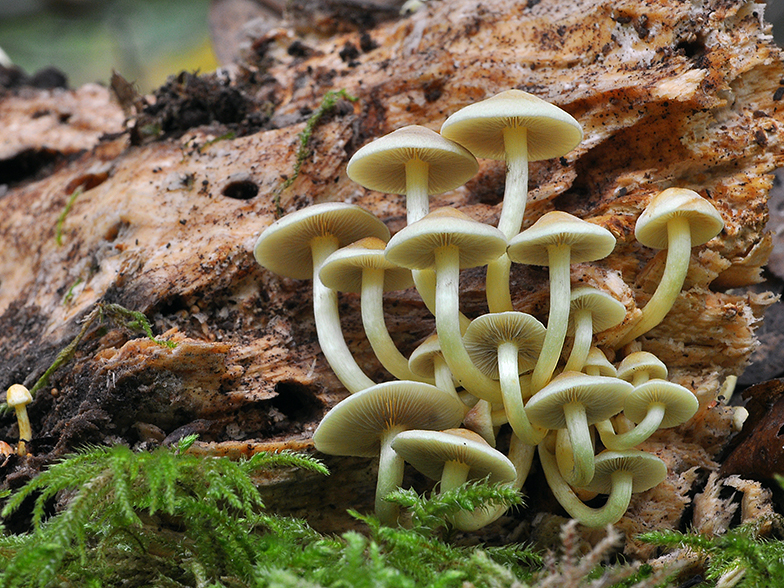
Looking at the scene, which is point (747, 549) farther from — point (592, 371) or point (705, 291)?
point (705, 291)

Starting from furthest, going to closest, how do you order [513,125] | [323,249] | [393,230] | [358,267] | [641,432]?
[393,230] < [323,249] < [358,267] < [513,125] < [641,432]

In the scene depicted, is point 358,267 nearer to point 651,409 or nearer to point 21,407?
point 651,409

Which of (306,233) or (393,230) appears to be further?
(393,230)

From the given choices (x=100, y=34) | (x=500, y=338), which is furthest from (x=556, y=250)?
(x=100, y=34)

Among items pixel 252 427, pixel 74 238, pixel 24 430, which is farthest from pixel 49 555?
pixel 74 238

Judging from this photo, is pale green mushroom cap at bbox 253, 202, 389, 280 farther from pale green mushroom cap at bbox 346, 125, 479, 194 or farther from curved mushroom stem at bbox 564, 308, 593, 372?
curved mushroom stem at bbox 564, 308, 593, 372

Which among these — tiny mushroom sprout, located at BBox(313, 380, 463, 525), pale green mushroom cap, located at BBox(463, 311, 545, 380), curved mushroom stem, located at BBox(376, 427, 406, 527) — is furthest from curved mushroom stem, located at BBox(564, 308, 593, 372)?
curved mushroom stem, located at BBox(376, 427, 406, 527)

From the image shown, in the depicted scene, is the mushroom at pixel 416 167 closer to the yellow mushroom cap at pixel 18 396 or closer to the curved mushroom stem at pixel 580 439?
the curved mushroom stem at pixel 580 439
